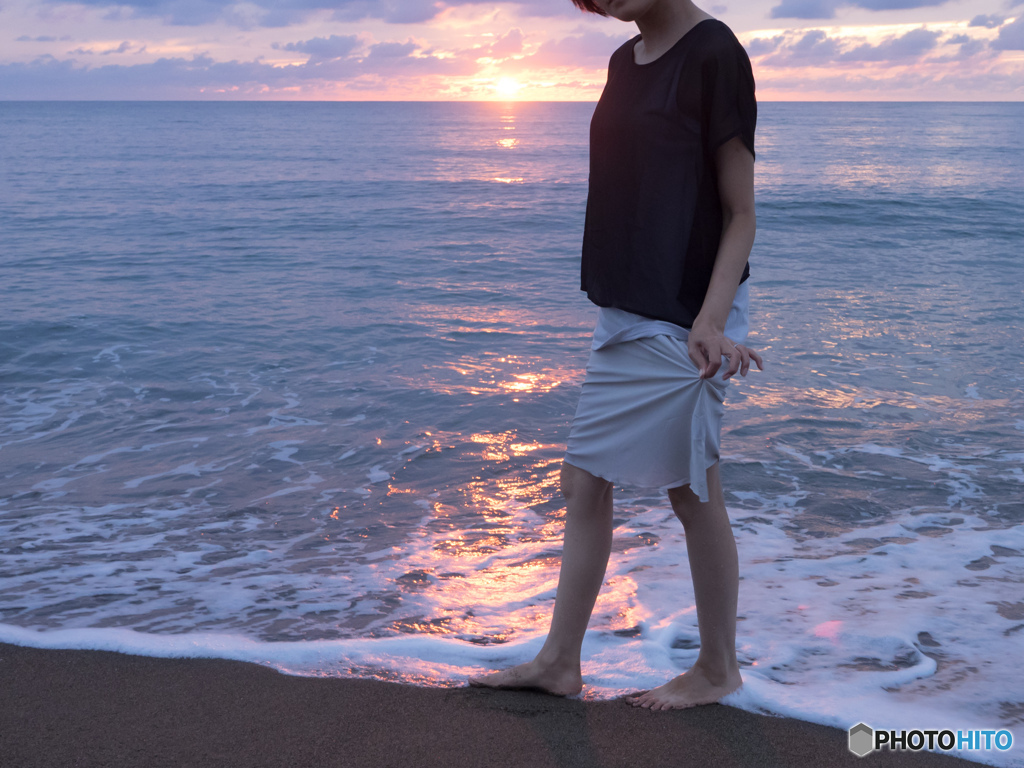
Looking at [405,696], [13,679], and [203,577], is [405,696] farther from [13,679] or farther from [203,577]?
[203,577]

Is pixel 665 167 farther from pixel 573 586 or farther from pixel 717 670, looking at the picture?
pixel 717 670

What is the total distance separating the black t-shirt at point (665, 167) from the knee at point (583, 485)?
1.47 ft

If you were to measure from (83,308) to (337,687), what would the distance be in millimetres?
8891

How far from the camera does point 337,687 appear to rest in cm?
228

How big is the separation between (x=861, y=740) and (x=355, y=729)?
1.30 metres

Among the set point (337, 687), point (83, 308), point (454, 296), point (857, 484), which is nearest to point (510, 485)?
point (857, 484)

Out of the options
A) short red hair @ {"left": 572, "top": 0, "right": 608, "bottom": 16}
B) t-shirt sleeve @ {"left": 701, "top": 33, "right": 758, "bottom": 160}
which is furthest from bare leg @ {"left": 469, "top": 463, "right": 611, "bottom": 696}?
short red hair @ {"left": 572, "top": 0, "right": 608, "bottom": 16}

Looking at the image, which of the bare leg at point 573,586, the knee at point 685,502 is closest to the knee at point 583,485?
the bare leg at point 573,586

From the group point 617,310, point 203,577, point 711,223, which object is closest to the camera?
point 711,223

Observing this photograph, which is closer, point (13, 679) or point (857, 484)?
point (13, 679)

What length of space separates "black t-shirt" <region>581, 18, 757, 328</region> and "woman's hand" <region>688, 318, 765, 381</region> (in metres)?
0.09

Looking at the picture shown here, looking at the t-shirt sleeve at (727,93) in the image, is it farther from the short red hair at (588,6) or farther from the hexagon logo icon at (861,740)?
the hexagon logo icon at (861,740)

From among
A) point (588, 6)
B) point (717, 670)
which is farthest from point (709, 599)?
point (588, 6)

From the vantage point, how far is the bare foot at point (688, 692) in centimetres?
215
